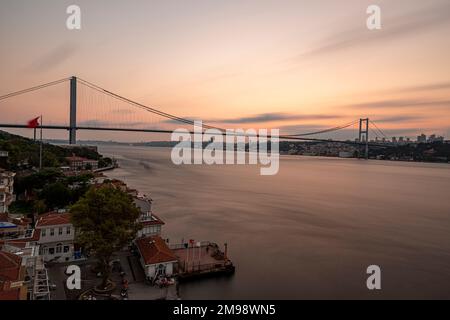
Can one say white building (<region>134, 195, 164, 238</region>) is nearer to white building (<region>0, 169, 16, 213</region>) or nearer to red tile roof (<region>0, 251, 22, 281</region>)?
red tile roof (<region>0, 251, 22, 281</region>)

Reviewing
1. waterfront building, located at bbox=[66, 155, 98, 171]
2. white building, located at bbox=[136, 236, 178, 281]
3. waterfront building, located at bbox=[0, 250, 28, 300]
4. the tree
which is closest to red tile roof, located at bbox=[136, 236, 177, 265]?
white building, located at bbox=[136, 236, 178, 281]

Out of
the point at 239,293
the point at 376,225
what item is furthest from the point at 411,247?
the point at 239,293

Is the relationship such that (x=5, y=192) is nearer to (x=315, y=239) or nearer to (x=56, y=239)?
(x=56, y=239)

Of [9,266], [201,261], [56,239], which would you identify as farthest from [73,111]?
[9,266]

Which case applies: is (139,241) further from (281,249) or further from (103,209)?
(281,249)

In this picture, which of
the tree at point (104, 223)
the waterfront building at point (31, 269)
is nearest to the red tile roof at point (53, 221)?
the waterfront building at point (31, 269)
